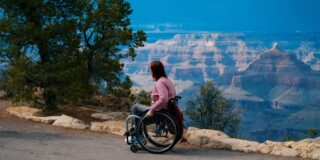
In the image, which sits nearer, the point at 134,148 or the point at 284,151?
the point at 134,148

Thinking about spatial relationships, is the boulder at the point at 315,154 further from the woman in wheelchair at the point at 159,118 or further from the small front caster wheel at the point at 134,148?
the small front caster wheel at the point at 134,148

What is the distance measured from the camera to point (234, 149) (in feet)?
39.2

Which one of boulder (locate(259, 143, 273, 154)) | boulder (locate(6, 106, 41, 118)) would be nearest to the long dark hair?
boulder (locate(259, 143, 273, 154))

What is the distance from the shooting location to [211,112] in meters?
46.3

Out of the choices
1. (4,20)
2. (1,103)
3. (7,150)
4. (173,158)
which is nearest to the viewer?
(173,158)

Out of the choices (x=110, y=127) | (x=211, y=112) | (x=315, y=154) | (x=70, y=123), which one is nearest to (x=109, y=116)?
Answer: (x=70, y=123)

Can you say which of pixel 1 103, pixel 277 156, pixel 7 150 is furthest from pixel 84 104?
pixel 277 156

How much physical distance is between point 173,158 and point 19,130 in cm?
570

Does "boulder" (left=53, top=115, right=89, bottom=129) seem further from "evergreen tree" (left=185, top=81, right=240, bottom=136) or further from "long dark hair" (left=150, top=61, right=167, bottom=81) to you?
"evergreen tree" (left=185, top=81, right=240, bottom=136)

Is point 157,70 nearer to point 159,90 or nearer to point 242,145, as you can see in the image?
point 159,90

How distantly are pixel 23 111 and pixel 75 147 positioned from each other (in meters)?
7.44

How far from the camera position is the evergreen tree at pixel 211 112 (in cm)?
4481

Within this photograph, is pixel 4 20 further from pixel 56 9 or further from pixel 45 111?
pixel 45 111

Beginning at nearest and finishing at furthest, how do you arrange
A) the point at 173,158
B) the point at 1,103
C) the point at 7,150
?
the point at 173,158
the point at 7,150
the point at 1,103
